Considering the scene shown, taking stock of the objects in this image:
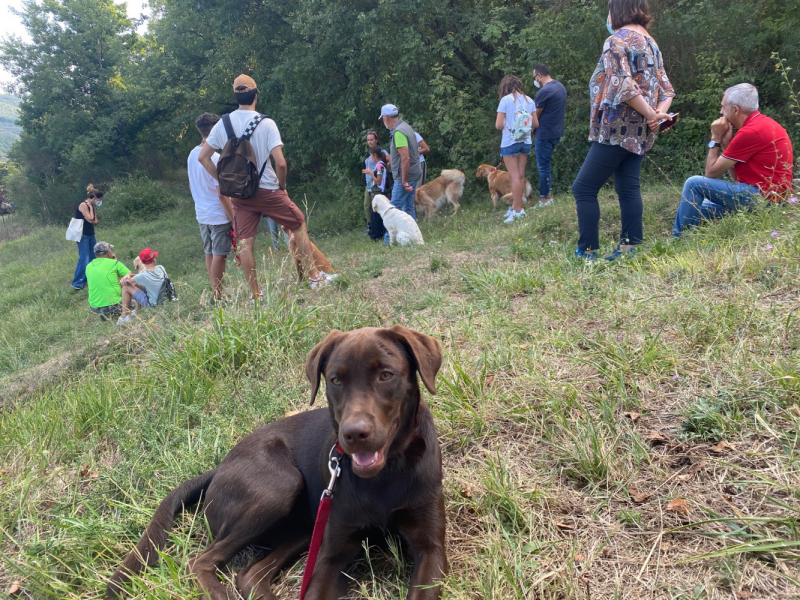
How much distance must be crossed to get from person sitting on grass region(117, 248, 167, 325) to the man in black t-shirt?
242 inches

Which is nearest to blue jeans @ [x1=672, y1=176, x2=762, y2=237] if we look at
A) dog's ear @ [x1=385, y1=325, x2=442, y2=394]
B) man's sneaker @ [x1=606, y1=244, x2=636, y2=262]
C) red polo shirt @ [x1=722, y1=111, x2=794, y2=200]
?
red polo shirt @ [x1=722, y1=111, x2=794, y2=200]

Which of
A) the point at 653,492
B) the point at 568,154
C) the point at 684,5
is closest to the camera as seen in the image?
the point at 653,492

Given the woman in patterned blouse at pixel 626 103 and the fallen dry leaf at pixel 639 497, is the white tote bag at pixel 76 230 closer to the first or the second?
the woman in patterned blouse at pixel 626 103

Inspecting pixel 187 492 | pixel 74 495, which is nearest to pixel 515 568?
pixel 187 492

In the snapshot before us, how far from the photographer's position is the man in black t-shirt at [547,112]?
28.8ft

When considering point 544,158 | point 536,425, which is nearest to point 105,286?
point 544,158

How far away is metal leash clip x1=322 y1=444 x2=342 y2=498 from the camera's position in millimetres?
2230

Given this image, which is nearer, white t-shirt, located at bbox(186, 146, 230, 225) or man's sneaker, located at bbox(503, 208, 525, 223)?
white t-shirt, located at bbox(186, 146, 230, 225)

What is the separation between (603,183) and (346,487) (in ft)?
12.4

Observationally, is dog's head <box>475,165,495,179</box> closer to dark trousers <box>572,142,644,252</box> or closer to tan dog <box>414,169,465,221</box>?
tan dog <box>414,169,465,221</box>

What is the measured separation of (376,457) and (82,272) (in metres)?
13.5

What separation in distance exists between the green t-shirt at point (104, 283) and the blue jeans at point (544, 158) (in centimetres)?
707

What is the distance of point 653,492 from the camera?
7.38 feet

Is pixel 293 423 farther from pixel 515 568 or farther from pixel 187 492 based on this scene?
pixel 515 568
